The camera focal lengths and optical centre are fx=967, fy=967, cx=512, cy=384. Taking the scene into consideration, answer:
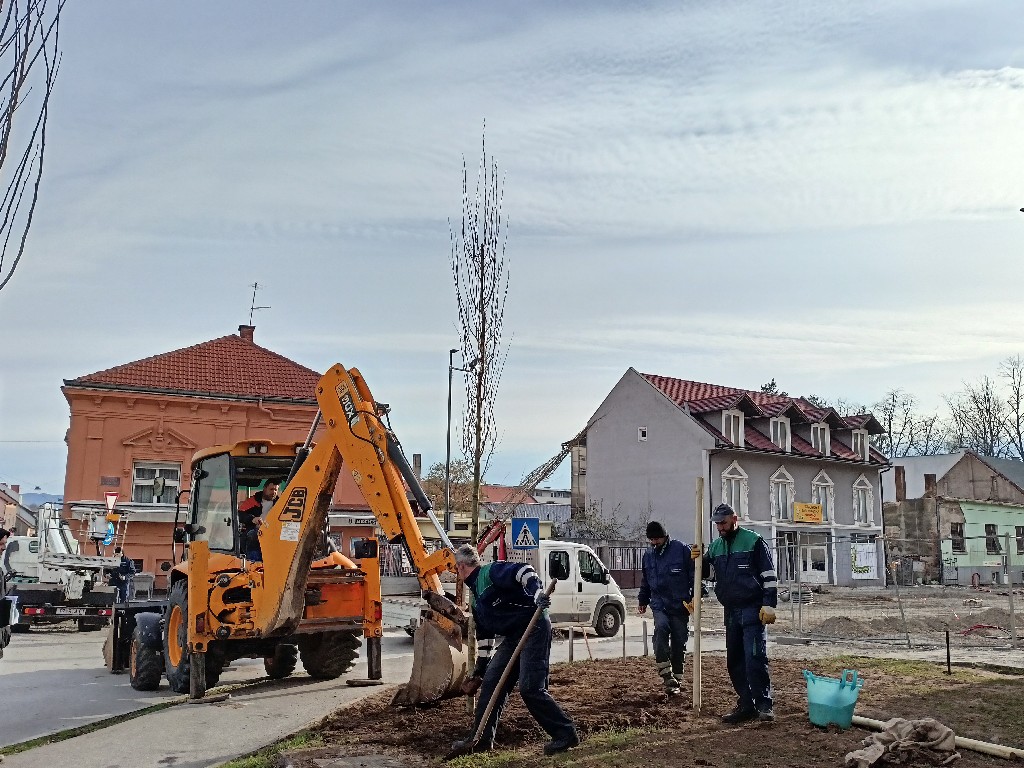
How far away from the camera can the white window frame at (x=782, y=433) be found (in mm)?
44469

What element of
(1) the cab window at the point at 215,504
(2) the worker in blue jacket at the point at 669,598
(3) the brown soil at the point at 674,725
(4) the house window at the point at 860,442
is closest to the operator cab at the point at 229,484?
(1) the cab window at the point at 215,504

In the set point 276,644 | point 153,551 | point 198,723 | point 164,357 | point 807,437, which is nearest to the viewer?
point 198,723

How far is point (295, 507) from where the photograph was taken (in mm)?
10453

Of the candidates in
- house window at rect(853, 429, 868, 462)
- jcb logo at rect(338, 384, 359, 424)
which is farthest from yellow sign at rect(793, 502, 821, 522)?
jcb logo at rect(338, 384, 359, 424)

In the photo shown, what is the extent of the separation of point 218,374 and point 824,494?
28.9 metres

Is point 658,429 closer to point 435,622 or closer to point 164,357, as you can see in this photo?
point 164,357

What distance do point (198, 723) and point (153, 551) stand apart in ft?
66.4

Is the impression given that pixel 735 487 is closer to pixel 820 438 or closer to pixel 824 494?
Result: pixel 824 494

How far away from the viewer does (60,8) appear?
6031mm

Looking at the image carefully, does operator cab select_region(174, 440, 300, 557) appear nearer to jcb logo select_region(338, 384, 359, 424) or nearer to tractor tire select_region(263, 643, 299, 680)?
jcb logo select_region(338, 384, 359, 424)

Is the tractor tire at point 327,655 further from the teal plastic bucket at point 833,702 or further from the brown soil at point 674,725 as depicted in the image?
the teal plastic bucket at point 833,702

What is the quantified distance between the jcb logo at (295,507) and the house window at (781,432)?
120ft

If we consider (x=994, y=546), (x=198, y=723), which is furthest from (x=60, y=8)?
(x=994, y=546)

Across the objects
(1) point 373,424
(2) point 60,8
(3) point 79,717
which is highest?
(2) point 60,8
